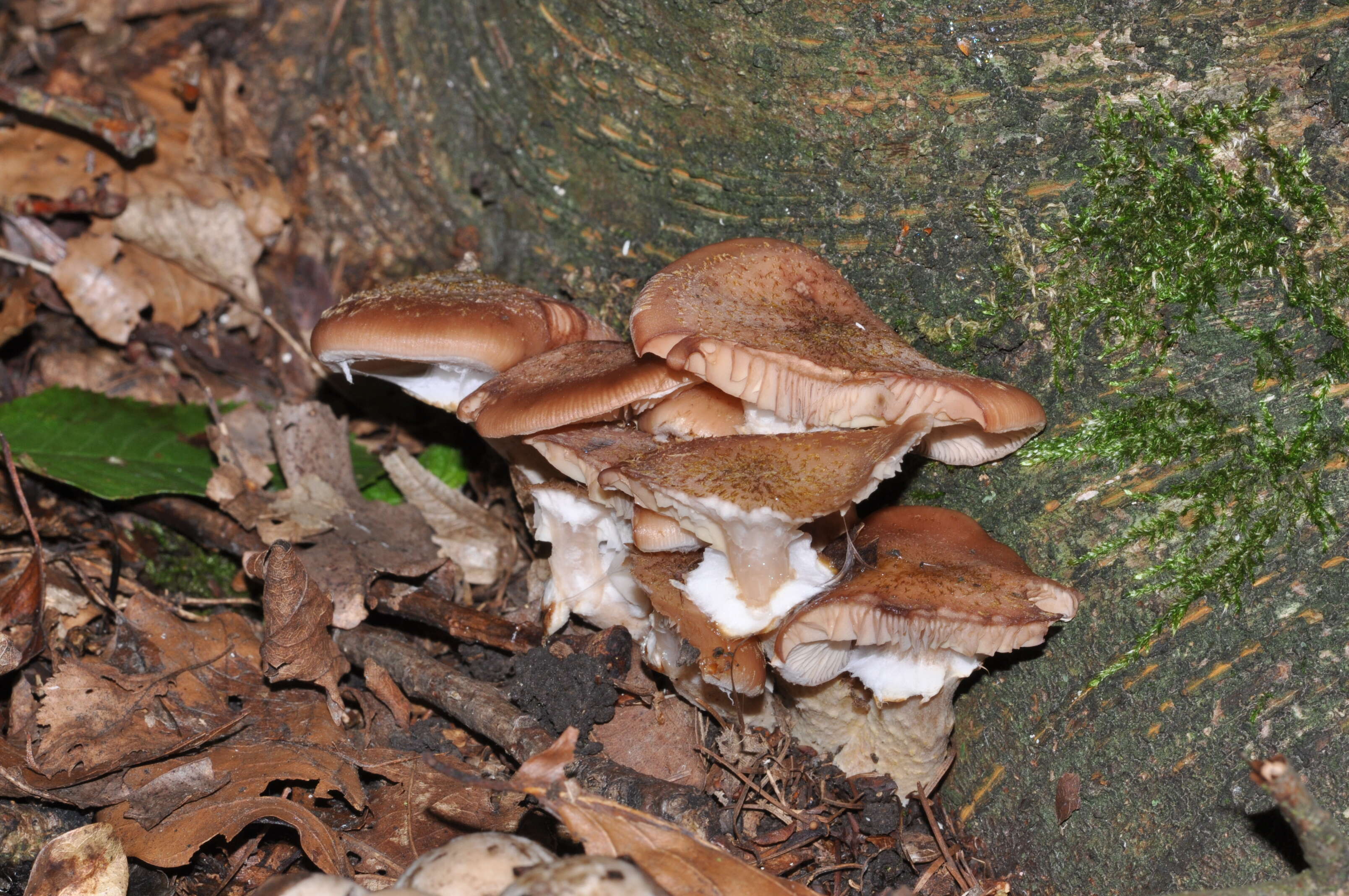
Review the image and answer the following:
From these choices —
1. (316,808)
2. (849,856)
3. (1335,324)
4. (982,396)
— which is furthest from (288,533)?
(1335,324)

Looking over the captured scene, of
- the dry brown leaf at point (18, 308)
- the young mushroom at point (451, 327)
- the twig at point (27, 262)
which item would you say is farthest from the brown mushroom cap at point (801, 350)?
the twig at point (27, 262)

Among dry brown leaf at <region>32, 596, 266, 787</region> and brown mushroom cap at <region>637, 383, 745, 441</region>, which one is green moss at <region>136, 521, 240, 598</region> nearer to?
dry brown leaf at <region>32, 596, 266, 787</region>

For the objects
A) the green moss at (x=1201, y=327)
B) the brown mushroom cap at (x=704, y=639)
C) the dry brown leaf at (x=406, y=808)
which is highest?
the green moss at (x=1201, y=327)

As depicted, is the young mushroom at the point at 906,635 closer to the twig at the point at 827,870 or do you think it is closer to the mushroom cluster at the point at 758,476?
the mushroom cluster at the point at 758,476

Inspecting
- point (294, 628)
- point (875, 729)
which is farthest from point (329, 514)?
point (875, 729)

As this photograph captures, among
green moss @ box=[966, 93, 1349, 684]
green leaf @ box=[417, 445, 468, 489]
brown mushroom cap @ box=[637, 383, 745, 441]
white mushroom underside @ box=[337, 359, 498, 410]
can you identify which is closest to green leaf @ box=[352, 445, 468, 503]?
green leaf @ box=[417, 445, 468, 489]

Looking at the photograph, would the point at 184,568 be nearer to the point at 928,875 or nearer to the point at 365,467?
the point at 365,467

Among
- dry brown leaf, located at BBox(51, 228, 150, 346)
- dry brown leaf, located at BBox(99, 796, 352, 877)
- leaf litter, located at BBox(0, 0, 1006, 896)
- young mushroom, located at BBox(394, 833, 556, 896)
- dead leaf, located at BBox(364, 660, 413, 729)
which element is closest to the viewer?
young mushroom, located at BBox(394, 833, 556, 896)
